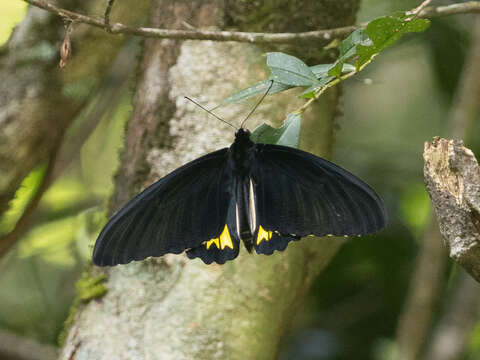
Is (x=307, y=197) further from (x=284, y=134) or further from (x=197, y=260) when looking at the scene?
(x=197, y=260)

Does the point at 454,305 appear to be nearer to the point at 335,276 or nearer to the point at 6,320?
the point at 335,276

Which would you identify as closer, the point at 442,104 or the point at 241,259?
the point at 241,259

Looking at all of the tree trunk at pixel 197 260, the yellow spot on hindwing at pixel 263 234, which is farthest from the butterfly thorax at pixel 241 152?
the tree trunk at pixel 197 260

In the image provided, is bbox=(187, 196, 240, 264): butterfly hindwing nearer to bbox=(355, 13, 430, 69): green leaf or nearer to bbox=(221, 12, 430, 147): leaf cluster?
bbox=(221, 12, 430, 147): leaf cluster

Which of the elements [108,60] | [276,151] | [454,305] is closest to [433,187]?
[276,151]

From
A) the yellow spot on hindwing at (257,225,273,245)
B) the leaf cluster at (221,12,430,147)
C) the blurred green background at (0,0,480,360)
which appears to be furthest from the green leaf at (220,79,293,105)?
the blurred green background at (0,0,480,360)
